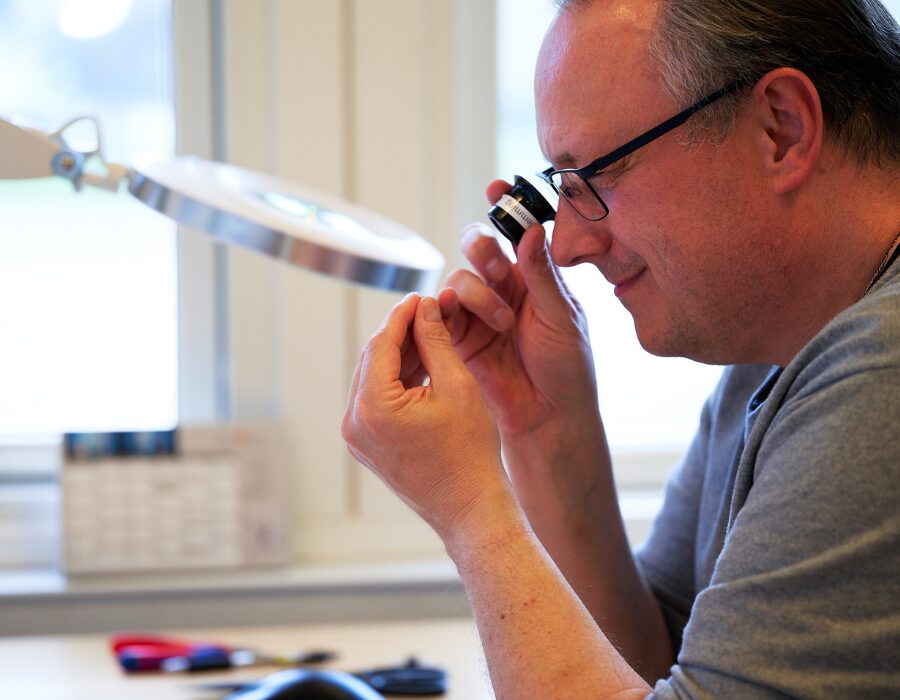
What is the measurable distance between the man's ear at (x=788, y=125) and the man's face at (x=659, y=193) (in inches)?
Result: 0.7

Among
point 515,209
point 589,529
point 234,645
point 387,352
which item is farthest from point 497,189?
point 234,645

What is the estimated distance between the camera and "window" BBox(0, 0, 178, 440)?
5.97 feet

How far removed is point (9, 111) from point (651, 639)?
54.1 inches

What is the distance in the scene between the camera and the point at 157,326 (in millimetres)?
1883

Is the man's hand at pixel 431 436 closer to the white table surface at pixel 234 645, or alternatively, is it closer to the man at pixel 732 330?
the man at pixel 732 330

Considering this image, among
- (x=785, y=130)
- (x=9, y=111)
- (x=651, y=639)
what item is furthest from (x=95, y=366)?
(x=785, y=130)

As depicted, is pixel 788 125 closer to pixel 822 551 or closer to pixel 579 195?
pixel 579 195

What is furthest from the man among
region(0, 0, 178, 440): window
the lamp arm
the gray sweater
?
region(0, 0, 178, 440): window

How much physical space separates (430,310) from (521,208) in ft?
0.54

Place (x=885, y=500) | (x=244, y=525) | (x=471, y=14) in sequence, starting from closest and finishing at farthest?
(x=885, y=500) → (x=244, y=525) → (x=471, y=14)

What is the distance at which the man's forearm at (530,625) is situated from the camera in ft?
2.61

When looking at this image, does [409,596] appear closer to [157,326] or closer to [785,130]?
[157,326]

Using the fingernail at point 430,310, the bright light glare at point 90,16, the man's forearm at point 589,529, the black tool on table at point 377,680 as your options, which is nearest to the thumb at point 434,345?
the fingernail at point 430,310

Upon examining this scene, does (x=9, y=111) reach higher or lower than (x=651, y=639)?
higher
